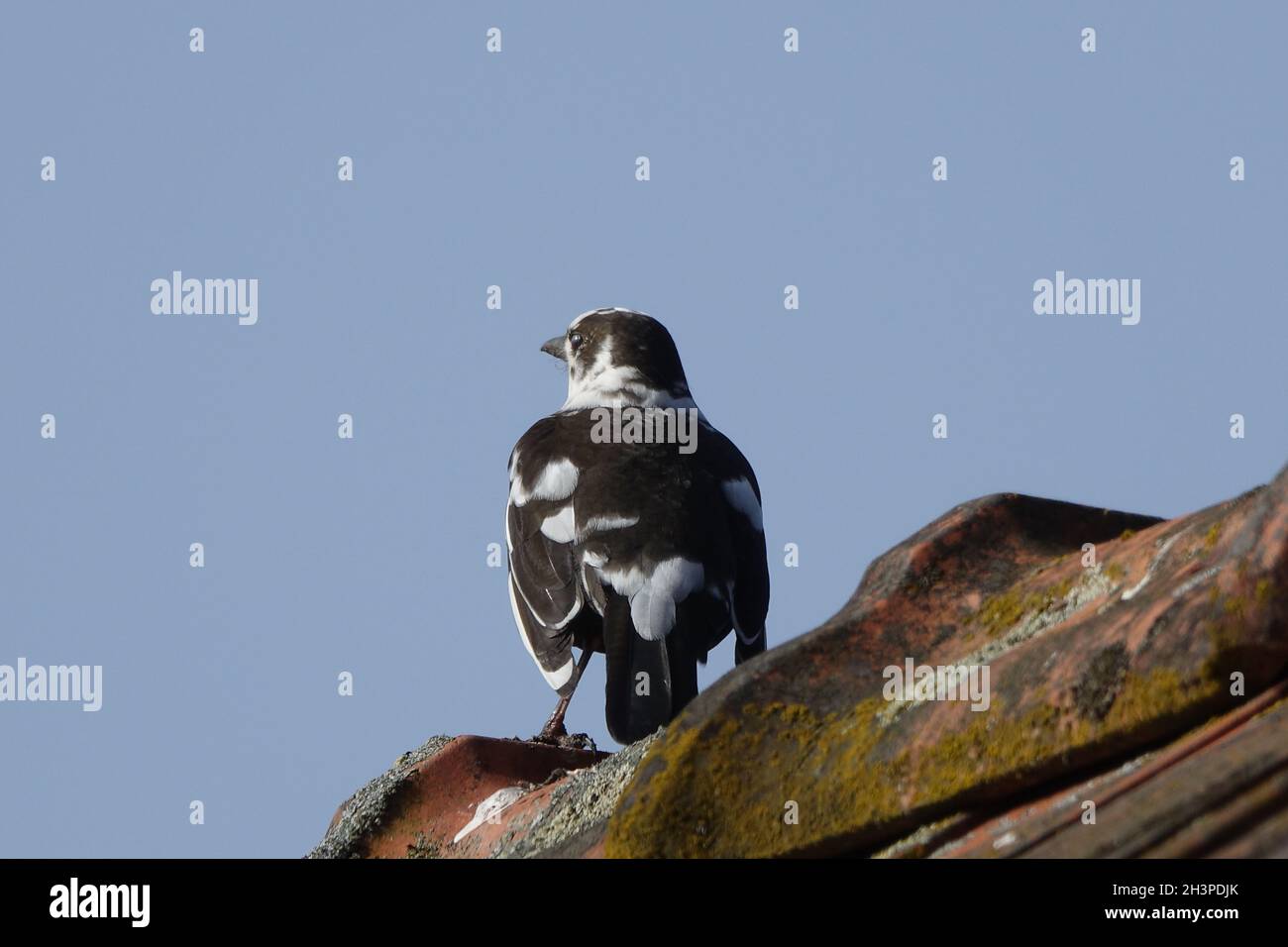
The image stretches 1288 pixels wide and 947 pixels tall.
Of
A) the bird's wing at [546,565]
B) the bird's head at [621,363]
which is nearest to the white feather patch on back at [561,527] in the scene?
the bird's wing at [546,565]

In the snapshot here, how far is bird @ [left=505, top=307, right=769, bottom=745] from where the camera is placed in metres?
7.06

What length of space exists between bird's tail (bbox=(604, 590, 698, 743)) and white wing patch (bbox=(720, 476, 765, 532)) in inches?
37.1

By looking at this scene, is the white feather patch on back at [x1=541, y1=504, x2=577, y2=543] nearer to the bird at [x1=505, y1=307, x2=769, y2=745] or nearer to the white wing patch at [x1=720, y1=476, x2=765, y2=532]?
the bird at [x1=505, y1=307, x2=769, y2=745]

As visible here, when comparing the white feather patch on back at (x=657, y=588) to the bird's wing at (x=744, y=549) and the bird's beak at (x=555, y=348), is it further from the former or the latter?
the bird's beak at (x=555, y=348)

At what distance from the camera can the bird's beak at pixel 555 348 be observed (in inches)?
404

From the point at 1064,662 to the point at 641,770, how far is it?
850 mm

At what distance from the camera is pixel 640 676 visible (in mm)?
6863

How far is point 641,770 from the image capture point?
3559 mm

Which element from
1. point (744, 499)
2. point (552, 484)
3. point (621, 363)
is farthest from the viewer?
point (621, 363)

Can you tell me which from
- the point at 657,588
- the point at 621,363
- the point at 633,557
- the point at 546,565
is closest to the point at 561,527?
the point at 546,565

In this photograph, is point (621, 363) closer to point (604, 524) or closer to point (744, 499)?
point (744, 499)

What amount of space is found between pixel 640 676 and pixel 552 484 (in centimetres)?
135

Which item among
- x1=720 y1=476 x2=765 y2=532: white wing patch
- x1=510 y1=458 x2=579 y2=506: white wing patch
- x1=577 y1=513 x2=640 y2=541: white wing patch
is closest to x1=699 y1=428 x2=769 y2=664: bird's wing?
x1=720 y1=476 x2=765 y2=532: white wing patch

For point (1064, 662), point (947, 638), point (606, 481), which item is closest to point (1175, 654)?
point (1064, 662)
